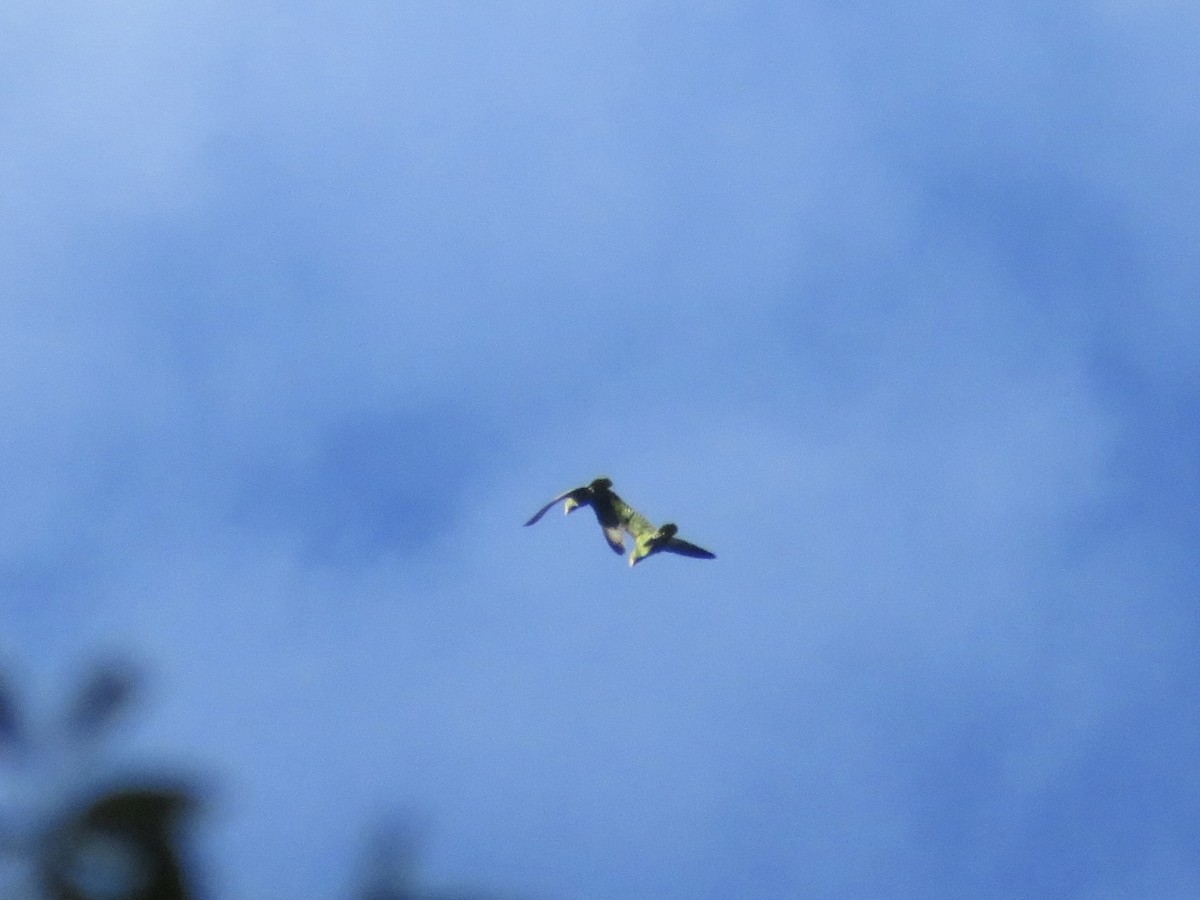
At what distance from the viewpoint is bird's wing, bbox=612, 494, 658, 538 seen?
126 feet

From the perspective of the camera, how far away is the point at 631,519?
3916 cm

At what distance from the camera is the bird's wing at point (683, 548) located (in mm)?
37562

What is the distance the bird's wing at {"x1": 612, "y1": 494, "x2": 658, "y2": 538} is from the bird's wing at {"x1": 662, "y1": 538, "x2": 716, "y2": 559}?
662mm

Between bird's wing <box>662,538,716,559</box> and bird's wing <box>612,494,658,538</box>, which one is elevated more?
bird's wing <box>612,494,658,538</box>

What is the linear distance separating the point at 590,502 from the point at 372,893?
105 ft

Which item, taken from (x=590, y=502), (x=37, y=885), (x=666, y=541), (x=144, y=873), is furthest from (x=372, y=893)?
(x=590, y=502)

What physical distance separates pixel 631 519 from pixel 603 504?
1139 millimetres

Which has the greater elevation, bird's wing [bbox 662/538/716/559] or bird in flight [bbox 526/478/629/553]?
bird in flight [bbox 526/478/629/553]

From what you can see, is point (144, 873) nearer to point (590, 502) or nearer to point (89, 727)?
point (89, 727)

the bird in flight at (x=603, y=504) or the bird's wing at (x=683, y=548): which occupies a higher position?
the bird in flight at (x=603, y=504)

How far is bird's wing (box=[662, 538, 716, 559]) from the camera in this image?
3756cm

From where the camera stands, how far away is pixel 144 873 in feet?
26.1

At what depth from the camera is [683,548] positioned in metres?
37.8

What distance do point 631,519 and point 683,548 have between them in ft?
6.79
